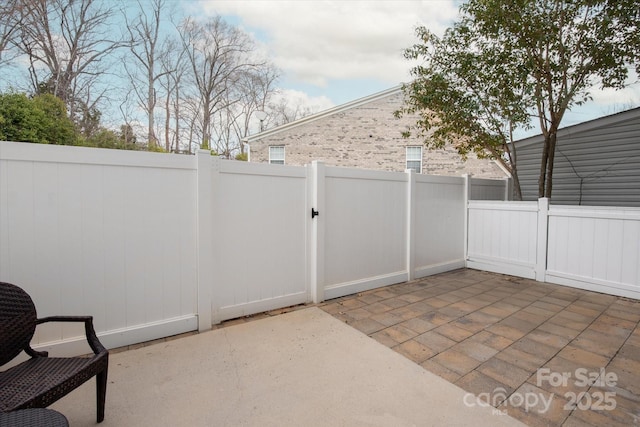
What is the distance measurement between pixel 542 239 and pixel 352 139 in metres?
6.83

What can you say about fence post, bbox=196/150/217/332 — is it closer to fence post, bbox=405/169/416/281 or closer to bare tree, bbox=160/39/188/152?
fence post, bbox=405/169/416/281

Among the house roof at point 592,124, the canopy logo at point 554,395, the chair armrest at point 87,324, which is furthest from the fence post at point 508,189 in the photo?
the chair armrest at point 87,324

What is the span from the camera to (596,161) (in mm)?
6309

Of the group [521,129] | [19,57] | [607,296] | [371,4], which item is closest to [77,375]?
[607,296]

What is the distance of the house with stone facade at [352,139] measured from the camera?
1060cm

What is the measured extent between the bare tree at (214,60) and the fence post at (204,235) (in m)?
11.7

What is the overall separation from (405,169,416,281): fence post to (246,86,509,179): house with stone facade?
18.4 ft

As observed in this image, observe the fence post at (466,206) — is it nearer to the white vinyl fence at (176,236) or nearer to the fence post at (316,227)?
the white vinyl fence at (176,236)

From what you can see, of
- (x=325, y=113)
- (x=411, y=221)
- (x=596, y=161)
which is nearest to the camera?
(x=411, y=221)

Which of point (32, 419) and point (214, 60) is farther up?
point (214, 60)

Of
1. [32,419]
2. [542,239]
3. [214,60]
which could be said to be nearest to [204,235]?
[32,419]

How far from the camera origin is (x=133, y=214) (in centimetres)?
288

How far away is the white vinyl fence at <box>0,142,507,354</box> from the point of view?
2.51 meters

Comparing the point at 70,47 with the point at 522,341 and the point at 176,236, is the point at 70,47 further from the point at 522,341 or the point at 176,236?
the point at 522,341
